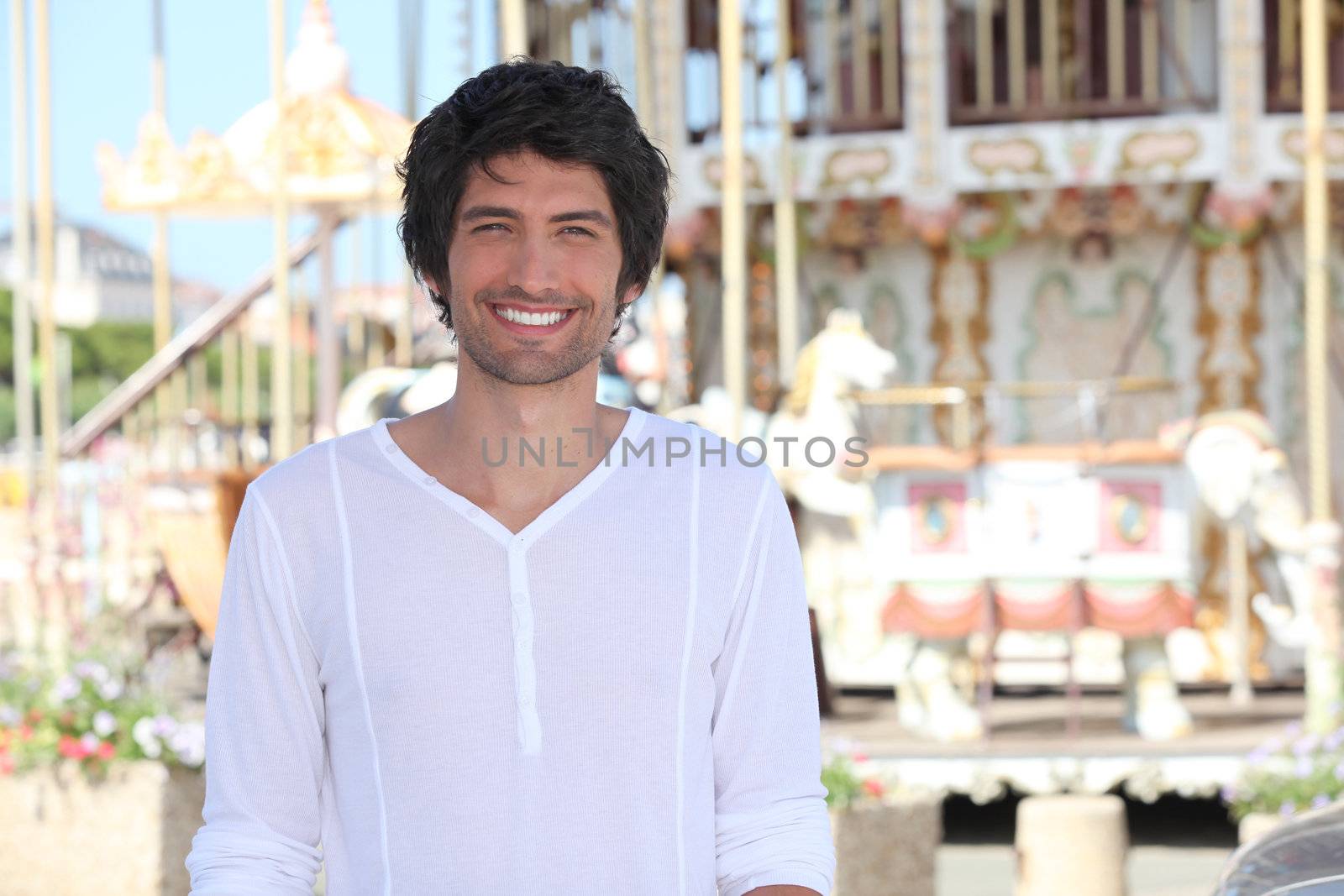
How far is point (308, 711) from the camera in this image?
183 centimetres

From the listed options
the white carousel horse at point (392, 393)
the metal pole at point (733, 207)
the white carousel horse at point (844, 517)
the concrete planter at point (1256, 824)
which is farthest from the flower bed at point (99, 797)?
the white carousel horse at point (844, 517)

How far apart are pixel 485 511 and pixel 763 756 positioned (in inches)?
14.8

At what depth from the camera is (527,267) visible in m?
1.85

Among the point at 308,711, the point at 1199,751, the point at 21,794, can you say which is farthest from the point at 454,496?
the point at 1199,751

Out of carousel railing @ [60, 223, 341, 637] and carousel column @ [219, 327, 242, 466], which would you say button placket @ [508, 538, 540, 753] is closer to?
carousel railing @ [60, 223, 341, 637]

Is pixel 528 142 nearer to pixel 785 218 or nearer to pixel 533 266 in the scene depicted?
pixel 533 266

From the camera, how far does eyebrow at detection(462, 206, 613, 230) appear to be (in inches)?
73.3

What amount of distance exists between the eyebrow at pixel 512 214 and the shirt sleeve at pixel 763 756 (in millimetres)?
345

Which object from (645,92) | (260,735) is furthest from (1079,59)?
(260,735)

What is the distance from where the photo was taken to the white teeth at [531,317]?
187 centimetres

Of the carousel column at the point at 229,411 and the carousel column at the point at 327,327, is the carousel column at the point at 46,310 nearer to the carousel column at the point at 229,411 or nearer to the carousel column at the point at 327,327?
the carousel column at the point at 327,327

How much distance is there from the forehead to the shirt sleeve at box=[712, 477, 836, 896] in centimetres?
A: 38

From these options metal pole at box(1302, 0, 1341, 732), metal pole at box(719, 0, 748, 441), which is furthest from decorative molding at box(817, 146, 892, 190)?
metal pole at box(1302, 0, 1341, 732)

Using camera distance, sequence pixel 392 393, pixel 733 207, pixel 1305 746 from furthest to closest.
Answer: pixel 392 393, pixel 733 207, pixel 1305 746
